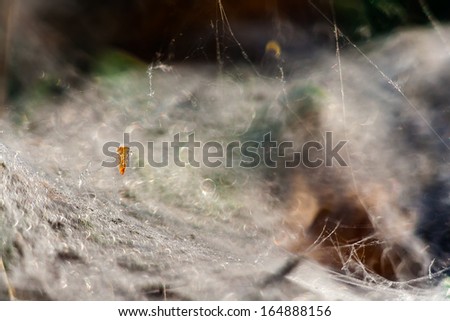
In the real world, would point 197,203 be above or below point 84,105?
below

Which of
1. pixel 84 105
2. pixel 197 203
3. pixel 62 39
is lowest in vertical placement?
pixel 197 203

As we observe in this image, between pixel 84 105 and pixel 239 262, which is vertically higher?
pixel 84 105

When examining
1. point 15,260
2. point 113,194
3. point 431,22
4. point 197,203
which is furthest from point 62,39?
point 431,22

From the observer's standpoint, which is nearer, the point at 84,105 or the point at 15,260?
the point at 84,105

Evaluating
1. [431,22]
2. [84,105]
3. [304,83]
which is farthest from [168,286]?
[431,22]

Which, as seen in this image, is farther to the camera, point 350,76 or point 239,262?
point 239,262

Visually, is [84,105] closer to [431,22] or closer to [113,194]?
[113,194]
